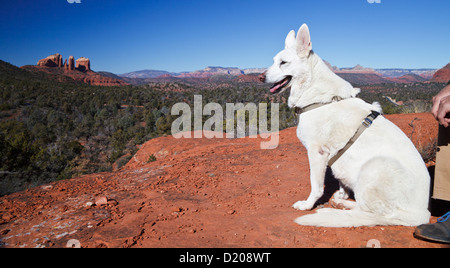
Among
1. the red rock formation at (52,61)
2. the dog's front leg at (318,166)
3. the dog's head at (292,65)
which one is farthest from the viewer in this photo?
the red rock formation at (52,61)

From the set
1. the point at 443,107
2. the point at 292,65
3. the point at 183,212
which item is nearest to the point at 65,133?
the point at 183,212

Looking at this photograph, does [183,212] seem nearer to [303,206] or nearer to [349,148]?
[303,206]

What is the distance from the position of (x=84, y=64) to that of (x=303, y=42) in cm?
13858

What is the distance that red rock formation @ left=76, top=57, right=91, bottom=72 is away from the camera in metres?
117

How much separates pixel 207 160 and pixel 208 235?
3.94 m

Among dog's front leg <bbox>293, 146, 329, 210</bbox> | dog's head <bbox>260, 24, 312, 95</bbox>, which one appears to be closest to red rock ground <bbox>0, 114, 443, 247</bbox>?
dog's front leg <bbox>293, 146, 329, 210</bbox>

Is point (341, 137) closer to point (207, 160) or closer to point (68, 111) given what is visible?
point (207, 160)

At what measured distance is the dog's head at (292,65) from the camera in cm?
322

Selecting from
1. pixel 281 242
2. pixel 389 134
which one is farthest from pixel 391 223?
pixel 281 242

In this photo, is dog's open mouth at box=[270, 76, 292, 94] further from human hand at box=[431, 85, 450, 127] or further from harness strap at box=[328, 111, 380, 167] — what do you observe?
human hand at box=[431, 85, 450, 127]

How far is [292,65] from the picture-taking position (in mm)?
3307

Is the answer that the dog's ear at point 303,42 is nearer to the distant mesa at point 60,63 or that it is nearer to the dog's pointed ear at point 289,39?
the dog's pointed ear at point 289,39

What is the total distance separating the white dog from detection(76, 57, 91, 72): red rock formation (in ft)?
436

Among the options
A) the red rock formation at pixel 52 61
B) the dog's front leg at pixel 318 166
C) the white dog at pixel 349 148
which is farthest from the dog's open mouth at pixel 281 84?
the red rock formation at pixel 52 61
